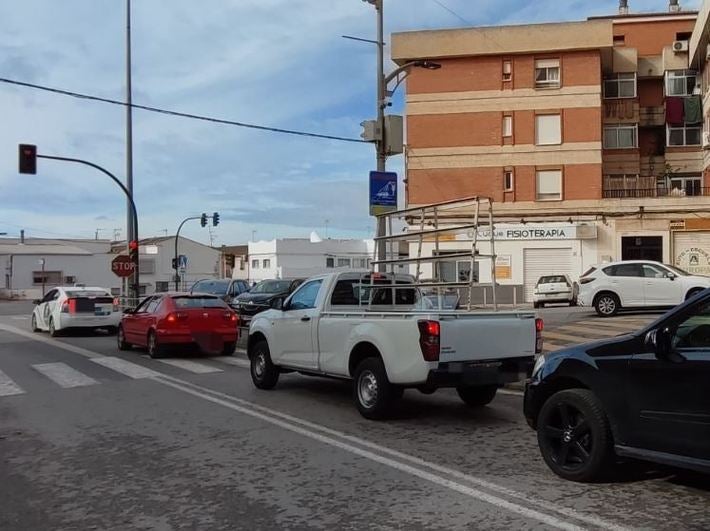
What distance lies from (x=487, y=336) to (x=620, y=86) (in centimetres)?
3631

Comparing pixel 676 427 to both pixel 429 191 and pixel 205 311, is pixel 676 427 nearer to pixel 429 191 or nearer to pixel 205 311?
pixel 205 311

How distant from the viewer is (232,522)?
483 cm

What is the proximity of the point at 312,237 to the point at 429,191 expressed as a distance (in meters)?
43.3

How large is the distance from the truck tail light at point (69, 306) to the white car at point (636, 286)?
14.7 m

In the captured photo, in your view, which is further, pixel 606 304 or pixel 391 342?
pixel 606 304

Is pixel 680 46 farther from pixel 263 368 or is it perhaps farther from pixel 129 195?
pixel 263 368

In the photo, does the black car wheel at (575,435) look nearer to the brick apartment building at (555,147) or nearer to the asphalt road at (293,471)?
the asphalt road at (293,471)

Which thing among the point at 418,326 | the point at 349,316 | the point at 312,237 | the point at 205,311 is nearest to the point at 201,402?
the point at 349,316

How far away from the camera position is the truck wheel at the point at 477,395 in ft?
29.7

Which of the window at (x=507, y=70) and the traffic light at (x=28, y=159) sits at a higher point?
the window at (x=507, y=70)

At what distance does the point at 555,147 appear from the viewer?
36.8 meters

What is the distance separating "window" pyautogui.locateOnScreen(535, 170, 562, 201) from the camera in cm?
3672

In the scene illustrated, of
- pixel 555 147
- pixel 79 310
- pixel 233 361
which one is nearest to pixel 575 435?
pixel 233 361

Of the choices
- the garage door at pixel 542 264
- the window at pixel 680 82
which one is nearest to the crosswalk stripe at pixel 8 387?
the garage door at pixel 542 264
